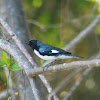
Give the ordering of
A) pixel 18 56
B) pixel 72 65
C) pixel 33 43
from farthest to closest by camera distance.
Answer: pixel 33 43
pixel 18 56
pixel 72 65

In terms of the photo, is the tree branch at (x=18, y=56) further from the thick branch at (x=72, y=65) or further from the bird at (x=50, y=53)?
the bird at (x=50, y=53)

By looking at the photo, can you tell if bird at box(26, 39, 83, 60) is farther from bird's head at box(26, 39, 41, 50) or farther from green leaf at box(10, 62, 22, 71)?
green leaf at box(10, 62, 22, 71)

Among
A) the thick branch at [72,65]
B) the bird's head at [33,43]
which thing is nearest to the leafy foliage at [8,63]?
the thick branch at [72,65]

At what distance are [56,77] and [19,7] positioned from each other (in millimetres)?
2098

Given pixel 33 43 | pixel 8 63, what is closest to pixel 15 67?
pixel 8 63

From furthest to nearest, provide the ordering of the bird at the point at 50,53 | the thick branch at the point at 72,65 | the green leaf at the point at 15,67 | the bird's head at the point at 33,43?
the bird's head at the point at 33,43
the bird at the point at 50,53
the green leaf at the point at 15,67
the thick branch at the point at 72,65

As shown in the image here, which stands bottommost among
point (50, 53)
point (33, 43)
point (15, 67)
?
point (50, 53)

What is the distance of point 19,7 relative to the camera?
13.4ft

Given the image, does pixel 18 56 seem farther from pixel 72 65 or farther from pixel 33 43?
pixel 33 43

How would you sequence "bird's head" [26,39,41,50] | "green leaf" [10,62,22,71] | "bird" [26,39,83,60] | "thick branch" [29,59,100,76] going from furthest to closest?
"bird's head" [26,39,41,50] < "bird" [26,39,83,60] < "green leaf" [10,62,22,71] < "thick branch" [29,59,100,76]

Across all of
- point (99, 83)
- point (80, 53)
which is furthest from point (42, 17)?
point (99, 83)

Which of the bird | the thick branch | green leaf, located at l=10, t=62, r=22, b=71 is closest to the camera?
the thick branch

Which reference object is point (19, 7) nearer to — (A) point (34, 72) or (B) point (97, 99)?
(A) point (34, 72)

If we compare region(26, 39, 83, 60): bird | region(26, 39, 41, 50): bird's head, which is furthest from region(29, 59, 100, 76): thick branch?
region(26, 39, 41, 50): bird's head
